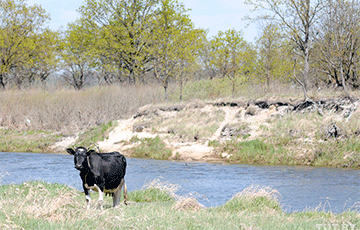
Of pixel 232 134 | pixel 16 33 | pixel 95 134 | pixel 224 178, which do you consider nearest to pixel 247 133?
pixel 232 134

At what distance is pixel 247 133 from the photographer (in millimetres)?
22984

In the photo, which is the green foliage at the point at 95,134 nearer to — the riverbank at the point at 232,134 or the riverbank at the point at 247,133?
the riverbank at the point at 232,134

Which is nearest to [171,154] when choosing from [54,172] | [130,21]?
[54,172]

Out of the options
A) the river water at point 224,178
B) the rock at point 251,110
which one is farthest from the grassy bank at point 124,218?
the rock at point 251,110

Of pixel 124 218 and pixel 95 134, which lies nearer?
pixel 124 218

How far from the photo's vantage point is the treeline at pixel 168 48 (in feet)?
85.7

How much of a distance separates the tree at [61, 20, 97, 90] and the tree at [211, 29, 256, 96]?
12.8 metres

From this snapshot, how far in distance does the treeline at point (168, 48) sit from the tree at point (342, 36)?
54 mm

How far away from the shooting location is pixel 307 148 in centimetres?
2045

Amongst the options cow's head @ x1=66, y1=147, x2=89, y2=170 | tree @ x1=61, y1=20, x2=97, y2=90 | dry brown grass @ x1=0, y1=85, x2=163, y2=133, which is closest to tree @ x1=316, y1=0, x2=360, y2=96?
dry brown grass @ x1=0, y1=85, x2=163, y2=133

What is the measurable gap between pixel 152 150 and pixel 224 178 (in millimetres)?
8162

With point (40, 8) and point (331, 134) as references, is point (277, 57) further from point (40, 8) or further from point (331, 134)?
point (40, 8)

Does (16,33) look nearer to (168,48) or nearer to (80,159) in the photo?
(168,48)

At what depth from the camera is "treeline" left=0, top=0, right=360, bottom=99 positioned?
26.1 meters
